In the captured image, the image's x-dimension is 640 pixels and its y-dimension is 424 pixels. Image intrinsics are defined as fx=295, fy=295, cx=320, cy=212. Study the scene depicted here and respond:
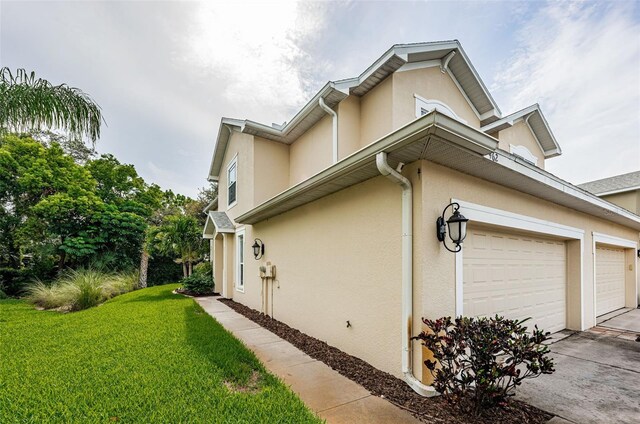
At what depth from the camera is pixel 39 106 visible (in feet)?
16.7

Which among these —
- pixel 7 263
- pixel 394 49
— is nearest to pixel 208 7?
pixel 394 49

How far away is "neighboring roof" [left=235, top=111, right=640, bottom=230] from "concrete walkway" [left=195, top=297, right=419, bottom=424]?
3.06 meters

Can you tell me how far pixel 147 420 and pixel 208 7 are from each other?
921cm

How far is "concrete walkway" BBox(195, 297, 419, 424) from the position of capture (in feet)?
10.9

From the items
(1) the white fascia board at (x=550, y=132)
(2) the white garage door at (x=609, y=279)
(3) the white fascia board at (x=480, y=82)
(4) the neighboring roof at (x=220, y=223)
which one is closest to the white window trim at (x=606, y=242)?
(2) the white garage door at (x=609, y=279)

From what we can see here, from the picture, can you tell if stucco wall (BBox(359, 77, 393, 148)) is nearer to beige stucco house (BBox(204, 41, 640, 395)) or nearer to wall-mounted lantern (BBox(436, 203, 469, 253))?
beige stucco house (BBox(204, 41, 640, 395))

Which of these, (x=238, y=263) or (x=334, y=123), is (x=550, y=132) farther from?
(x=238, y=263)

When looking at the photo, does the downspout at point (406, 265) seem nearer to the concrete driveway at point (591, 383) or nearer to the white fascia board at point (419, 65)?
the concrete driveway at point (591, 383)

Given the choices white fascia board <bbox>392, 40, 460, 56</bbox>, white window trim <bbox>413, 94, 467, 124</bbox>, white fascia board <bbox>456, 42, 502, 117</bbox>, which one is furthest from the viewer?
white fascia board <bbox>456, 42, 502, 117</bbox>

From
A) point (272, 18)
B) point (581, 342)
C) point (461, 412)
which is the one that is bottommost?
point (581, 342)

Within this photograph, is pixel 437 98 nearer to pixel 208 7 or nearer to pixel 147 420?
pixel 208 7

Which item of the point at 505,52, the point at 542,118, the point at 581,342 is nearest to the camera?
the point at 581,342

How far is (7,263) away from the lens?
16.4 meters

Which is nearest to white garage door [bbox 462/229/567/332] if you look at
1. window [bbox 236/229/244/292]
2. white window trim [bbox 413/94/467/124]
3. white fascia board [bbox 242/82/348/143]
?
white window trim [bbox 413/94/467/124]
